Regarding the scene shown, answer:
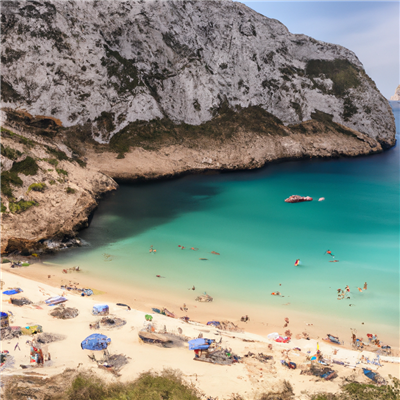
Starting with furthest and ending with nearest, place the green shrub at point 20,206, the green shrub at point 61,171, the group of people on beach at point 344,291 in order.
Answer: the green shrub at point 61,171, the green shrub at point 20,206, the group of people on beach at point 344,291

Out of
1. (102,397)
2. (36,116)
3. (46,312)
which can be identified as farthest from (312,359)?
(36,116)

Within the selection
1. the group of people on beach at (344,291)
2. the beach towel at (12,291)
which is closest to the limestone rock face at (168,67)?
the beach towel at (12,291)

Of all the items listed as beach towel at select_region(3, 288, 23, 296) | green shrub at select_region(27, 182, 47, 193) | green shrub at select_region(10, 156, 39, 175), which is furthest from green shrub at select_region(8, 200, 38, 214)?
beach towel at select_region(3, 288, 23, 296)

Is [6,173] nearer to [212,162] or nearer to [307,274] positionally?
[307,274]

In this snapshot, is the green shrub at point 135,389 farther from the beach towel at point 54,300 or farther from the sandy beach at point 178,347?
the beach towel at point 54,300

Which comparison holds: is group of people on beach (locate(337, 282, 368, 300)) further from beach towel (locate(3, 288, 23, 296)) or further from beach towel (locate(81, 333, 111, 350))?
beach towel (locate(3, 288, 23, 296))

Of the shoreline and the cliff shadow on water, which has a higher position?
the cliff shadow on water
